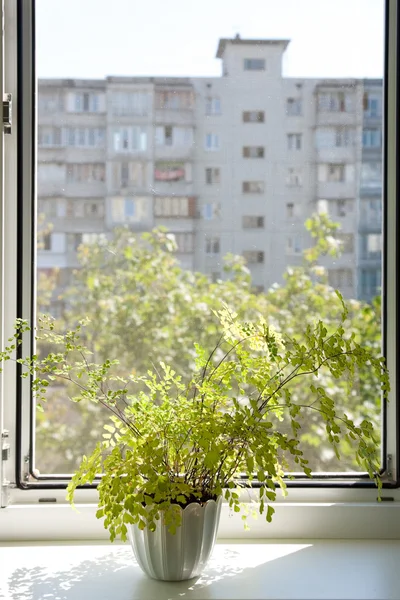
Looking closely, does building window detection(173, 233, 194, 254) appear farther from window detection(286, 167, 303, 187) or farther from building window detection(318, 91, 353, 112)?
building window detection(318, 91, 353, 112)

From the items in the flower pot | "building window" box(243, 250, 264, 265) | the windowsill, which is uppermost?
"building window" box(243, 250, 264, 265)

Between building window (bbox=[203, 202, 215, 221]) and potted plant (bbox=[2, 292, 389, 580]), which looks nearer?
potted plant (bbox=[2, 292, 389, 580])

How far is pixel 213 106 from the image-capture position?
1792 millimetres

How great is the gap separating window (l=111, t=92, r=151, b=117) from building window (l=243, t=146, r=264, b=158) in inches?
10.1

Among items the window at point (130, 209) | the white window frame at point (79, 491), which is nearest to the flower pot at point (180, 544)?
the white window frame at point (79, 491)

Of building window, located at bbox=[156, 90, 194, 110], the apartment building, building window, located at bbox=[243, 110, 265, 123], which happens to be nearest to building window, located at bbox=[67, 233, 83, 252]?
the apartment building

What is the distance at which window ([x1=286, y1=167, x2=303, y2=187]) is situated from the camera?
5.89ft

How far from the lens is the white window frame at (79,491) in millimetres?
1702

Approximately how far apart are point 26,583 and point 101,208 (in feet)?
2.80

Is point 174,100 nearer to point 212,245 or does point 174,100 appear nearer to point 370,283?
point 212,245

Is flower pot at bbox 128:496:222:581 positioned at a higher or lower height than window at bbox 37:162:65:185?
lower

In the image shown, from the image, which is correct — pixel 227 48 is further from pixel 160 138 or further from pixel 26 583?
pixel 26 583

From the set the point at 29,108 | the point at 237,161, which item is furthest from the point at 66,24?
the point at 237,161

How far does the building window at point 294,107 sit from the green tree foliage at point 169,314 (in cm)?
26
